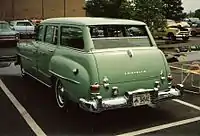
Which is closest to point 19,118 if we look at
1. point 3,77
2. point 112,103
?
point 112,103

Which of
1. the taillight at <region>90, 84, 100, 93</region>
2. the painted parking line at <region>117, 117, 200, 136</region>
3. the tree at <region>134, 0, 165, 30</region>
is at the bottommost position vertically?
the painted parking line at <region>117, 117, 200, 136</region>

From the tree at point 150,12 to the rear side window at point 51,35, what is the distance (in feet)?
33.2

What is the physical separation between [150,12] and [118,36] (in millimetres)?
11110

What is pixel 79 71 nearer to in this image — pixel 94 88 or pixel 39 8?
pixel 94 88

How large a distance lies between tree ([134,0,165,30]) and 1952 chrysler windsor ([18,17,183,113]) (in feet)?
35.0

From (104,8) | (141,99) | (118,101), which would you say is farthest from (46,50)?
(104,8)

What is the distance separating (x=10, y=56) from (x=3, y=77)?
15.9 ft

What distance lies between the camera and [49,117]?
6.48m

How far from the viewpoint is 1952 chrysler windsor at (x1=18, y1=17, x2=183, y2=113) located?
5855mm

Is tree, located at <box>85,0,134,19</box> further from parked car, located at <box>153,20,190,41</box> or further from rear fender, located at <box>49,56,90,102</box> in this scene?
rear fender, located at <box>49,56,90,102</box>

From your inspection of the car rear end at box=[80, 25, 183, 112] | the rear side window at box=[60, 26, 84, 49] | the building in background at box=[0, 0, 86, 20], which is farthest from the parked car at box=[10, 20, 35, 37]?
the car rear end at box=[80, 25, 183, 112]

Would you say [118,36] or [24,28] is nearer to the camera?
[118,36]

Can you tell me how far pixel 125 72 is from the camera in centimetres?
604

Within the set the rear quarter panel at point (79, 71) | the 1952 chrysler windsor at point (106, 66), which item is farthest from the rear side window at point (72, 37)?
the rear quarter panel at point (79, 71)
